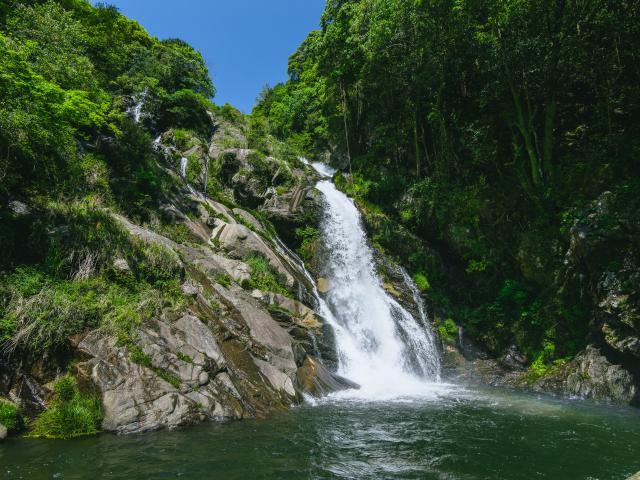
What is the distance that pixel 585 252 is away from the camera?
12.9 meters

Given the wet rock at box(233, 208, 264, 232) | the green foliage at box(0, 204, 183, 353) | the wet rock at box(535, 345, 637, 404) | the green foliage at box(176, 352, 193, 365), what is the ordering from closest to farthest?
the green foliage at box(0, 204, 183, 353)
the green foliage at box(176, 352, 193, 365)
the wet rock at box(535, 345, 637, 404)
the wet rock at box(233, 208, 264, 232)

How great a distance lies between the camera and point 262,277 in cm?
1452

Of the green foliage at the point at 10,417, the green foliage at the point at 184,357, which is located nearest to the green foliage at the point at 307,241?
the green foliage at the point at 184,357

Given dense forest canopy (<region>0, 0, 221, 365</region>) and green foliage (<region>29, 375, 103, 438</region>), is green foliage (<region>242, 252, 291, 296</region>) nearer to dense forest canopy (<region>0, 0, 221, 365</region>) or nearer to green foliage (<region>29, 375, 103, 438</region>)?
dense forest canopy (<region>0, 0, 221, 365</region>)

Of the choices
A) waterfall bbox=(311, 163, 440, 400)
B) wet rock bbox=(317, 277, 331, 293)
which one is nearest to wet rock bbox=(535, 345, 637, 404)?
waterfall bbox=(311, 163, 440, 400)

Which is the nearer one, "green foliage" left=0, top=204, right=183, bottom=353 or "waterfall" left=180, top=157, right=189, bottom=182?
"green foliage" left=0, top=204, right=183, bottom=353

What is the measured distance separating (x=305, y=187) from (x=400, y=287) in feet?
27.1

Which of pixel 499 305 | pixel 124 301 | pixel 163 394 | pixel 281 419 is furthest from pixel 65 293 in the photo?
pixel 499 305

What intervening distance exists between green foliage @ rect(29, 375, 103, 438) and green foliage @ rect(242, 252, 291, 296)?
6823mm

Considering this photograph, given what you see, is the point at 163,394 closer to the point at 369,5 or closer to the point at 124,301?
the point at 124,301

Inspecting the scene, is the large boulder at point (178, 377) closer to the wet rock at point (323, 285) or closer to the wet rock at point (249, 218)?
the wet rock at point (323, 285)

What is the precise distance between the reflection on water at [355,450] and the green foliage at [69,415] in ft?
0.89

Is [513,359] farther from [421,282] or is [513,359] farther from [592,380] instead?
[421,282]

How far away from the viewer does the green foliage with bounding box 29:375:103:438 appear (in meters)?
6.49
